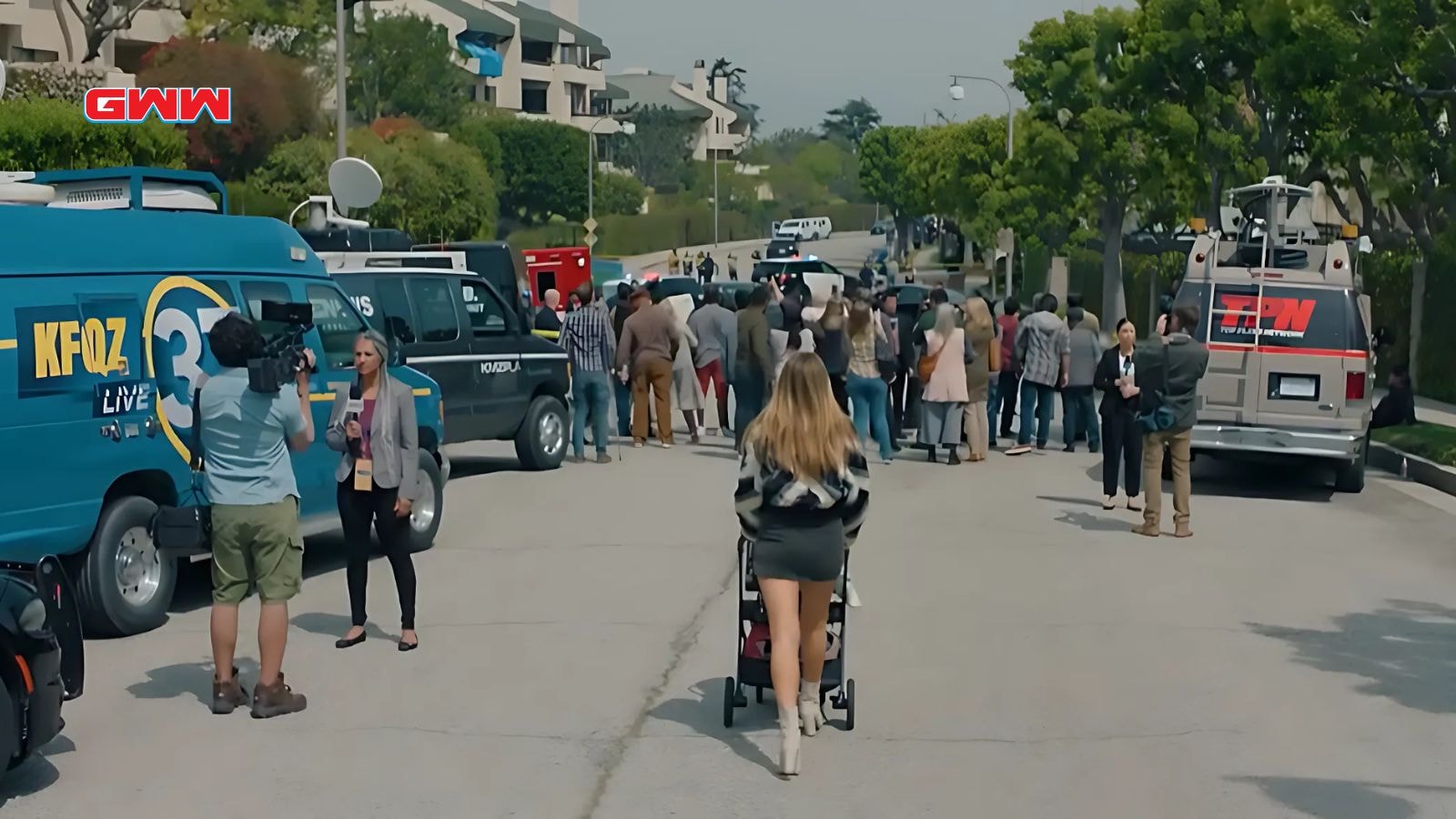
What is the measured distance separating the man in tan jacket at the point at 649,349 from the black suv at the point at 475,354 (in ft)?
5.17

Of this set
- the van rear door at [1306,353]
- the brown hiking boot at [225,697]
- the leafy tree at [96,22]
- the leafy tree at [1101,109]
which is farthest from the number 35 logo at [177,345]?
the leafy tree at [96,22]

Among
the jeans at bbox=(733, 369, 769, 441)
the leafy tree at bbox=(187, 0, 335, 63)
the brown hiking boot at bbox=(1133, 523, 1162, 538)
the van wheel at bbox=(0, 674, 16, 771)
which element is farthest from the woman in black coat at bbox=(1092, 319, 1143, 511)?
the leafy tree at bbox=(187, 0, 335, 63)

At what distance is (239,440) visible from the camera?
26.7ft

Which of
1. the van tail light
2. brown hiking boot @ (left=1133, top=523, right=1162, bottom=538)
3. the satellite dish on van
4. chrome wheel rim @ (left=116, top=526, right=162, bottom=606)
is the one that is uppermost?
the satellite dish on van

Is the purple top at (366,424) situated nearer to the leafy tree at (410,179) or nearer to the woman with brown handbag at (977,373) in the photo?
the woman with brown handbag at (977,373)

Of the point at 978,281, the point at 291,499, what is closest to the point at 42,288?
the point at 291,499

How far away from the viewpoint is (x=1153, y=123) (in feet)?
116

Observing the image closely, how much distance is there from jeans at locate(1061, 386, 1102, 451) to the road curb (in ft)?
9.91

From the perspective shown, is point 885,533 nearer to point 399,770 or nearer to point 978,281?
point 399,770

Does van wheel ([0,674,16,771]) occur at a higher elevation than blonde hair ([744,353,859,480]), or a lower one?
lower

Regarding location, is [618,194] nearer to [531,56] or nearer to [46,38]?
[531,56]

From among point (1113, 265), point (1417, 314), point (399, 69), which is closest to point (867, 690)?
point (1417, 314)

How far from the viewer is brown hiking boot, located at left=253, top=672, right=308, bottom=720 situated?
830cm

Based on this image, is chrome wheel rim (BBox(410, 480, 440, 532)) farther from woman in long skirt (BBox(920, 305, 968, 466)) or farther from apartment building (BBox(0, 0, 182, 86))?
apartment building (BBox(0, 0, 182, 86))
